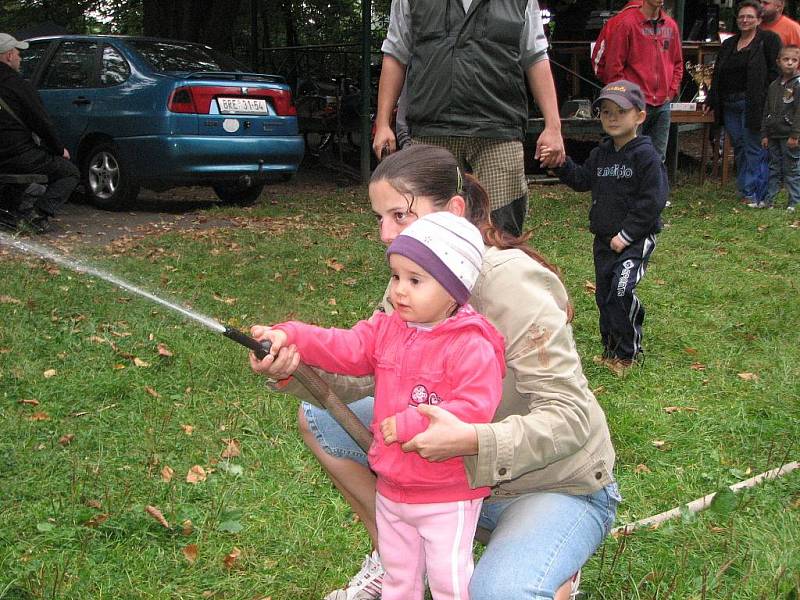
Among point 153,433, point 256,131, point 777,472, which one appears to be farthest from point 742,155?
point 153,433

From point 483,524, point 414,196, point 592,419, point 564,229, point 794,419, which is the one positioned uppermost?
point 414,196

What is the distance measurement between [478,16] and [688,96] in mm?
12146

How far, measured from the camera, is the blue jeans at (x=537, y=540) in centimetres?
227

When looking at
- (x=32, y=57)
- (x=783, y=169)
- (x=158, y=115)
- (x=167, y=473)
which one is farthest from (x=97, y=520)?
(x=783, y=169)

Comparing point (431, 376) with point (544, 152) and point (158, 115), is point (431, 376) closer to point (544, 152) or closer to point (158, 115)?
point (544, 152)

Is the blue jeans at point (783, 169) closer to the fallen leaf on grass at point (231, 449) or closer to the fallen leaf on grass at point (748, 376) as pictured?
the fallen leaf on grass at point (748, 376)

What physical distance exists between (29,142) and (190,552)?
22.5ft

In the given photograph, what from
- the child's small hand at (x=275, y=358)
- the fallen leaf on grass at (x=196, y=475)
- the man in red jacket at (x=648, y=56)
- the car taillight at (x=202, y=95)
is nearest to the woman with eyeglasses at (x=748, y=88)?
the man in red jacket at (x=648, y=56)

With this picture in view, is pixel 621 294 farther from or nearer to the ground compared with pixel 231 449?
farther from the ground

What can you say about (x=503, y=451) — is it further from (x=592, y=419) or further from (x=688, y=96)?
(x=688, y=96)

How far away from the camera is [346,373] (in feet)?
8.78

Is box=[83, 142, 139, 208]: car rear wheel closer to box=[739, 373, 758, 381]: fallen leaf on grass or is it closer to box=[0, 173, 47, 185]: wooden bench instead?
box=[0, 173, 47, 185]: wooden bench

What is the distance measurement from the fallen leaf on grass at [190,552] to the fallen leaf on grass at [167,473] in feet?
1.85

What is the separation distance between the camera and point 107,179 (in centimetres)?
1068
